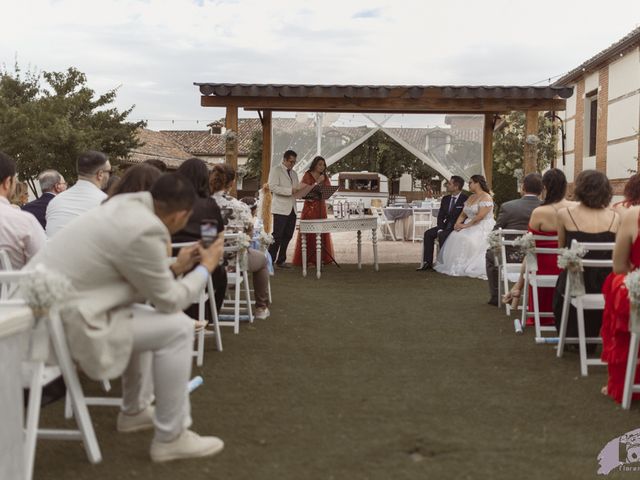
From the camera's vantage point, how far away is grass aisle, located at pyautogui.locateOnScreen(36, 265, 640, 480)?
3.40m

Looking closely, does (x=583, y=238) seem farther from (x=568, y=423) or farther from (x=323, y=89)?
(x=323, y=89)

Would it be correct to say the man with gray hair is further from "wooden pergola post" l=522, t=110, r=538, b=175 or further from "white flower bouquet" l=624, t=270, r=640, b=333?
"wooden pergola post" l=522, t=110, r=538, b=175

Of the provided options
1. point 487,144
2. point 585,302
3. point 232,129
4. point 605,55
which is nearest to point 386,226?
point 487,144

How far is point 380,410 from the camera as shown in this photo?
4.28m

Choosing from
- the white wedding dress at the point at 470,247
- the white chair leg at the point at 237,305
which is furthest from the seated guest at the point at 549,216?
the white wedding dress at the point at 470,247

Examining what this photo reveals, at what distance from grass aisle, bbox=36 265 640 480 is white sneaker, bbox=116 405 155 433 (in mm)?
53

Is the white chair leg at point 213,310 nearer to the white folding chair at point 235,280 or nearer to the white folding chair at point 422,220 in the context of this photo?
the white folding chair at point 235,280

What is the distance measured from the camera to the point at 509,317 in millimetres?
7609

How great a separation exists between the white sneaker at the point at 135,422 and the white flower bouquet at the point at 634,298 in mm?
2518

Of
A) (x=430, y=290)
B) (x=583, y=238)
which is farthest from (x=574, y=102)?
(x=583, y=238)

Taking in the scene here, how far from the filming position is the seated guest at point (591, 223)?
555 cm

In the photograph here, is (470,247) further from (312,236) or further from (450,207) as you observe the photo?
(312,236)

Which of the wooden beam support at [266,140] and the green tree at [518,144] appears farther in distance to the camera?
the green tree at [518,144]

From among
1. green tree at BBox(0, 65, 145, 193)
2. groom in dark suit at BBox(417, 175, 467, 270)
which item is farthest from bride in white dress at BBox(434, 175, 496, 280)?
green tree at BBox(0, 65, 145, 193)
